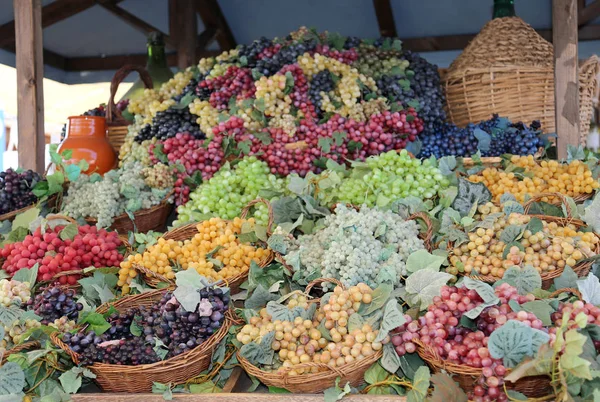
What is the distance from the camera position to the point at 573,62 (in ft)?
7.50

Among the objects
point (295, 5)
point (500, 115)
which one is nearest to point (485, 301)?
point (500, 115)

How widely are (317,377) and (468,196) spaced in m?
0.97

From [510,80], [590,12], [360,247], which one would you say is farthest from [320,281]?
[590,12]

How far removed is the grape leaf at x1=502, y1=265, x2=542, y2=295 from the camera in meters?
1.52

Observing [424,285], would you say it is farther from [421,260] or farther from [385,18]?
[385,18]

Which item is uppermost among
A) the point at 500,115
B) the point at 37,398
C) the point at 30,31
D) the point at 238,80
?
the point at 30,31

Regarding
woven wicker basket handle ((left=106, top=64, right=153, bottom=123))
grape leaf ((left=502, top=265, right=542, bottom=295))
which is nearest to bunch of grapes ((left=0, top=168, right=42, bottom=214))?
woven wicker basket handle ((left=106, top=64, right=153, bottom=123))

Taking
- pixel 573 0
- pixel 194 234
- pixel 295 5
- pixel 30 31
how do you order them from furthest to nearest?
pixel 295 5 → pixel 30 31 → pixel 573 0 → pixel 194 234

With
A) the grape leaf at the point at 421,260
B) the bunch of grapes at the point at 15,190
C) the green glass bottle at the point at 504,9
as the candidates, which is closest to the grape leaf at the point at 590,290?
the grape leaf at the point at 421,260

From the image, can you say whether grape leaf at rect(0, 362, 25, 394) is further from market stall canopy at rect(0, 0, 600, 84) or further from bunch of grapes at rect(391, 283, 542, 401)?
market stall canopy at rect(0, 0, 600, 84)

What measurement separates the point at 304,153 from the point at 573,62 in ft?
3.74

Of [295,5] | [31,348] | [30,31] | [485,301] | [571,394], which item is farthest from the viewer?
[295,5]

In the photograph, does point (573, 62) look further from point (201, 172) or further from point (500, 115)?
point (201, 172)

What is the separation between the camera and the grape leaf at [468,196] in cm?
199
